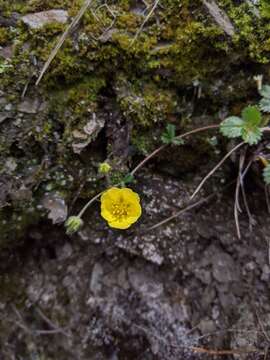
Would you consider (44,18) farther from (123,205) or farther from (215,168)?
(215,168)

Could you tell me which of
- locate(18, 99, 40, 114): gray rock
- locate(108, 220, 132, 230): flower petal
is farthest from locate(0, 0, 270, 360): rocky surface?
locate(108, 220, 132, 230): flower petal

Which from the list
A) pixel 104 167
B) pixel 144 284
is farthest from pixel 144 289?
pixel 104 167

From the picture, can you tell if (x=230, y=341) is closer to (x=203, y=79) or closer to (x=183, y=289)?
(x=183, y=289)

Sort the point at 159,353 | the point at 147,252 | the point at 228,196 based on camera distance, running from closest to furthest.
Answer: the point at 159,353 < the point at 147,252 < the point at 228,196

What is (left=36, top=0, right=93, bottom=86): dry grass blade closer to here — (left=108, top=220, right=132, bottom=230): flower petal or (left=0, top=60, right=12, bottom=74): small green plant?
(left=0, top=60, right=12, bottom=74): small green plant

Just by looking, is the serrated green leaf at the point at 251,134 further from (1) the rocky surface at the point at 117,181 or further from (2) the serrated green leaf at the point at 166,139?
(2) the serrated green leaf at the point at 166,139

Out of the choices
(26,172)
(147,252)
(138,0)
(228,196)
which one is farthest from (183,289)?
(138,0)
